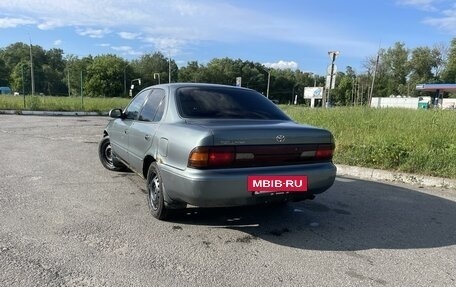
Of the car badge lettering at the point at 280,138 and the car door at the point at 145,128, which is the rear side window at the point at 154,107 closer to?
the car door at the point at 145,128

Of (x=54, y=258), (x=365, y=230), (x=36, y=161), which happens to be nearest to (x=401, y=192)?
(x=365, y=230)

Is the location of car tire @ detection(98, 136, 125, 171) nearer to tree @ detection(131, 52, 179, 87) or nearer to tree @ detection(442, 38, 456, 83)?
tree @ detection(442, 38, 456, 83)

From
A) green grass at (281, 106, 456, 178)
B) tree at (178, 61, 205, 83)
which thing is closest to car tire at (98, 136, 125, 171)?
green grass at (281, 106, 456, 178)

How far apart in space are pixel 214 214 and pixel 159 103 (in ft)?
5.05

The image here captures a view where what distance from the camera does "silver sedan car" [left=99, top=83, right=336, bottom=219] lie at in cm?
349

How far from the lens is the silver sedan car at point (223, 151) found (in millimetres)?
3490

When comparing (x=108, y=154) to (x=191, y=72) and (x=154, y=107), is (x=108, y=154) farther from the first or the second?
(x=191, y=72)

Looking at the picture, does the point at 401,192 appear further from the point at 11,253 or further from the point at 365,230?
the point at 11,253

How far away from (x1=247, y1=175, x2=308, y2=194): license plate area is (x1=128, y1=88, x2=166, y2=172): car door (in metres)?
1.39

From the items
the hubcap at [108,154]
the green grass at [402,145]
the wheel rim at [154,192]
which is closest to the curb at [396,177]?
the green grass at [402,145]

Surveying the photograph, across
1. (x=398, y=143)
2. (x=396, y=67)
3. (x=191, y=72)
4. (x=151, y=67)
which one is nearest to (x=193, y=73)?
(x=191, y=72)

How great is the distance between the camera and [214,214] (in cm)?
456

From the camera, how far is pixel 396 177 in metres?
6.81

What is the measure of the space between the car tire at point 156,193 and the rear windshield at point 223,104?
0.71 meters
